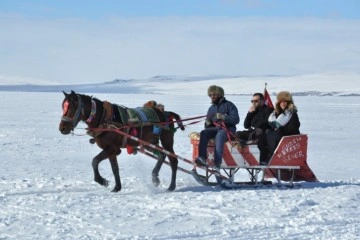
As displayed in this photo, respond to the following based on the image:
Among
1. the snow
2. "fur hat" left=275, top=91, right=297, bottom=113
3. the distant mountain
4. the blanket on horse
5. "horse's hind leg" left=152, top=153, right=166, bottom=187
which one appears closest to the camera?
the snow

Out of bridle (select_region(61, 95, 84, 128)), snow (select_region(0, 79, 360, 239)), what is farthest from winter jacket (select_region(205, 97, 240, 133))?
bridle (select_region(61, 95, 84, 128))

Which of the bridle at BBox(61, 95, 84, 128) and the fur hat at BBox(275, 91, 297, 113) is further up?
the fur hat at BBox(275, 91, 297, 113)

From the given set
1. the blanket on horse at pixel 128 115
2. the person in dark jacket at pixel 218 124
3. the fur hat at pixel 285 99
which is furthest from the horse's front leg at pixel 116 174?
the fur hat at pixel 285 99

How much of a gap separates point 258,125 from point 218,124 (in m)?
0.63

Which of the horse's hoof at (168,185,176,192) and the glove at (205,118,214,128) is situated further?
the glove at (205,118,214,128)

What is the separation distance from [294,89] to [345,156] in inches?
3908

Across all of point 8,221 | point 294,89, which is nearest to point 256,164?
point 8,221

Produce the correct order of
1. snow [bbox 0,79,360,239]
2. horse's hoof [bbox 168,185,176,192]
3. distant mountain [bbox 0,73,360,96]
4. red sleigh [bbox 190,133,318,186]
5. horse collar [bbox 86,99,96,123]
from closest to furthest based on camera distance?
snow [bbox 0,79,360,239] < horse collar [bbox 86,99,96,123] < horse's hoof [bbox 168,185,176,192] < red sleigh [bbox 190,133,318,186] < distant mountain [bbox 0,73,360,96]

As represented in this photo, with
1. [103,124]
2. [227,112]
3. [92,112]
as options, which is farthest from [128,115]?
[227,112]

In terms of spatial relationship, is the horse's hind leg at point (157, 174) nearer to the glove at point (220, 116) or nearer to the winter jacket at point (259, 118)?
the glove at point (220, 116)

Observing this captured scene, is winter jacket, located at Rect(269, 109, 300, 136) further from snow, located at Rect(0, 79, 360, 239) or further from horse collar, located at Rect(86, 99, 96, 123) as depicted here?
horse collar, located at Rect(86, 99, 96, 123)

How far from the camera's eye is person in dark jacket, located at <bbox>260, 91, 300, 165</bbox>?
909cm

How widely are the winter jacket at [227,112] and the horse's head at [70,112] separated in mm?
1873

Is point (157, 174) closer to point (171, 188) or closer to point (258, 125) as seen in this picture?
point (171, 188)
